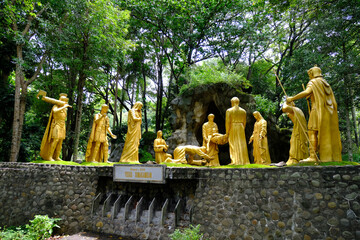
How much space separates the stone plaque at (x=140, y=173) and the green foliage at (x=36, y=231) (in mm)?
2259

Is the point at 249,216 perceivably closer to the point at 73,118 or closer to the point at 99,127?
the point at 99,127

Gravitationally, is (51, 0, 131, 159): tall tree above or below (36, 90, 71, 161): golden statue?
above

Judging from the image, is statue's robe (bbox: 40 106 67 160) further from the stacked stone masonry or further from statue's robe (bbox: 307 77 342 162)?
statue's robe (bbox: 307 77 342 162)

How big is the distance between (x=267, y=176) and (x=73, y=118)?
15331mm

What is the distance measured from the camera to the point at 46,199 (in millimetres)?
7383

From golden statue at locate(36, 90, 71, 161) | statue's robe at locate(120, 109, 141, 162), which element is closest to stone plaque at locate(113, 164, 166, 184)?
statue's robe at locate(120, 109, 141, 162)

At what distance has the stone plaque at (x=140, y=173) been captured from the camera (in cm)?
645

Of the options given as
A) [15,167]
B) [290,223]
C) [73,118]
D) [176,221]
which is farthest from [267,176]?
[73,118]

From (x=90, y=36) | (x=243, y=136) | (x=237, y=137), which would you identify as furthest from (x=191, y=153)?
(x=90, y=36)

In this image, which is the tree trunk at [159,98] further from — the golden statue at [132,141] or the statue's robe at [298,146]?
the statue's robe at [298,146]

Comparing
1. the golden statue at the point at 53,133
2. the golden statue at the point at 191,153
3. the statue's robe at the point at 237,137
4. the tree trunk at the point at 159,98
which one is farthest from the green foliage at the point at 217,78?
the golden statue at the point at 53,133

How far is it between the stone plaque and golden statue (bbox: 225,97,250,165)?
225 centimetres

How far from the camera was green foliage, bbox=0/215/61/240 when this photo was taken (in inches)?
244

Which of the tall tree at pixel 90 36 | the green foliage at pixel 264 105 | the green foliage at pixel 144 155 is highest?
the tall tree at pixel 90 36
